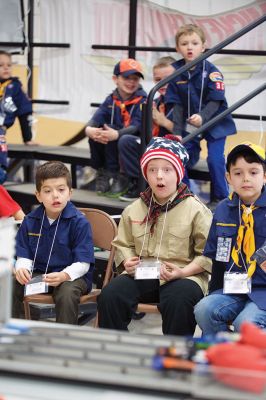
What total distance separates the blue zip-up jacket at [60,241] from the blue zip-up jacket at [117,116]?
1744 millimetres

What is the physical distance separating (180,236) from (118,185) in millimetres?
2084

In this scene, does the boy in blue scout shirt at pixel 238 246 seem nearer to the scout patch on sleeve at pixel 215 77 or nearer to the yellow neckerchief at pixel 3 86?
the scout patch on sleeve at pixel 215 77

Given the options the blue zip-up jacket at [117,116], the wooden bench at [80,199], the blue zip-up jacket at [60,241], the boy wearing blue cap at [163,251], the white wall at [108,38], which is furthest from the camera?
the white wall at [108,38]

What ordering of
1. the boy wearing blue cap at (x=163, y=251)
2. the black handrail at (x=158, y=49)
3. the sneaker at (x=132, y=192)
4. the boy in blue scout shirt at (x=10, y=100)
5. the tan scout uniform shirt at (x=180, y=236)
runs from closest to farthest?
1. the boy wearing blue cap at (x=163, y=251)
2. the tan scout uniform shirt at (x=180, y=236)
3. the sneaker at (x=132, y=192)
4. the black handrail at (x=158, y=49)
5. the boy in blue scout shirt at (x=10, y=100)

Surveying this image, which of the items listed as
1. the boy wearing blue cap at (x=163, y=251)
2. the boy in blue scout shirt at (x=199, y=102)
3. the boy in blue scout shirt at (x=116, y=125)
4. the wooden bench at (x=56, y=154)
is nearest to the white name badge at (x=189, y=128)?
the boy in blue scout shirt at (x=199, y=102)

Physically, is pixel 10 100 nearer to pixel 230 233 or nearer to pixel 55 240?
pixel 55 240

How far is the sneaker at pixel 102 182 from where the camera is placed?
19.9 feet

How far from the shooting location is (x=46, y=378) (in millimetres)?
1899

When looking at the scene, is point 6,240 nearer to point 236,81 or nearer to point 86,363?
point 86,363

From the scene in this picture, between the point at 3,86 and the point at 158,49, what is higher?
the point at 158,49

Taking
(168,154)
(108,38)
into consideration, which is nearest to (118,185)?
(108,38)

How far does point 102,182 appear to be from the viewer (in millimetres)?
6145

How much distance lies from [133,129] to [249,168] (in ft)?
7.78

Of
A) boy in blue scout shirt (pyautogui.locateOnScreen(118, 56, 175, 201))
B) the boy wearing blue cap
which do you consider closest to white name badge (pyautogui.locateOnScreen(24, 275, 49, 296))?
the boy wearing blue cap
